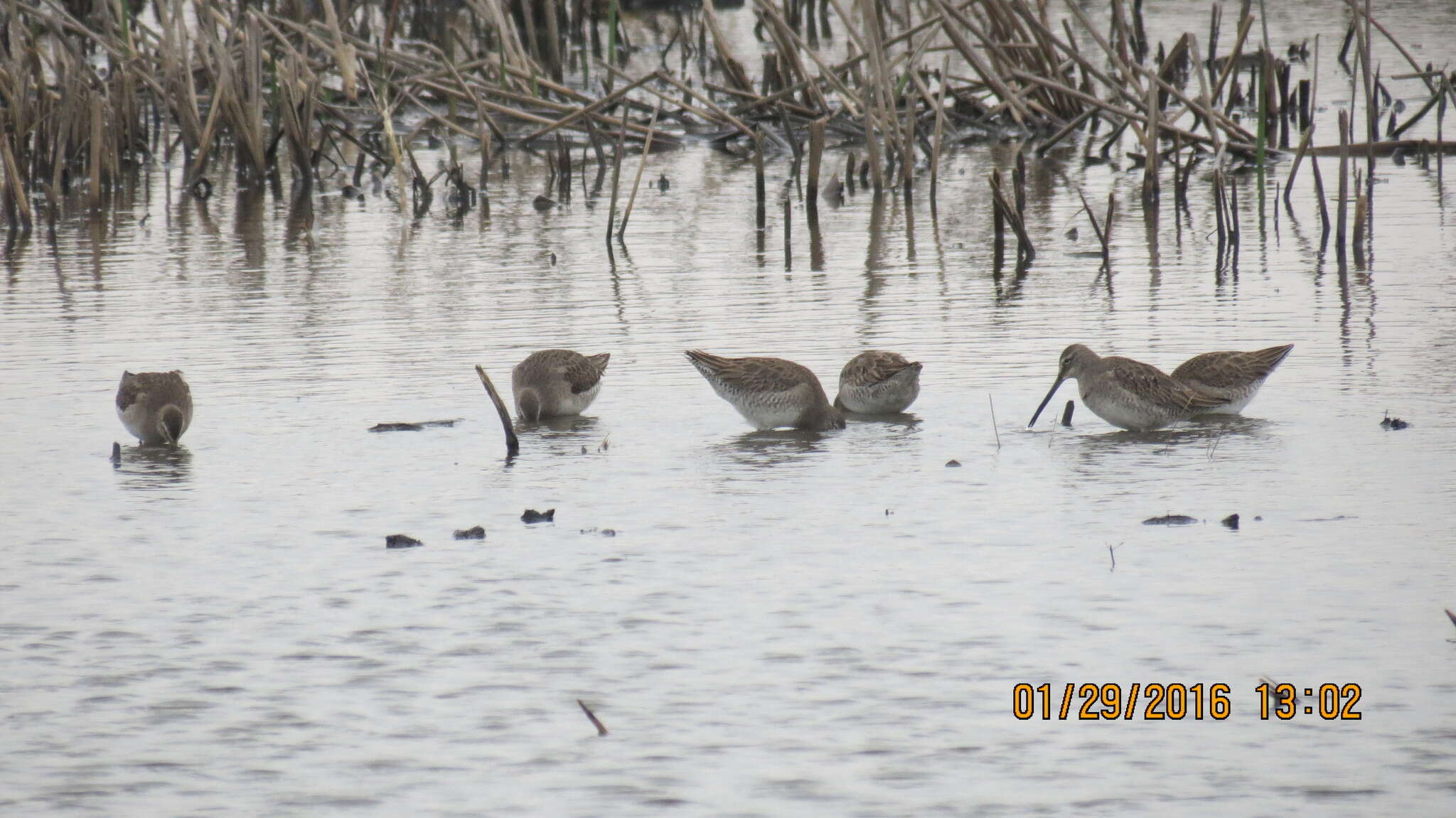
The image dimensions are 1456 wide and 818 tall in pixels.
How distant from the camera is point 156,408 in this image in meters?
8.88

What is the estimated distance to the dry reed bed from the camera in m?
16.7

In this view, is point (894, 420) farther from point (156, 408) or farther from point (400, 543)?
point (156, 408)

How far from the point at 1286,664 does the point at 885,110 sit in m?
12.2

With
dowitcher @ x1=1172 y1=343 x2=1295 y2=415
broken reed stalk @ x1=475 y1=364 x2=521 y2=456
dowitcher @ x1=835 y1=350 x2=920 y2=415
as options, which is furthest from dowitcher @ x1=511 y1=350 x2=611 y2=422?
dowitcher @ x1=1172 y1=343 x2=1295 y2=415

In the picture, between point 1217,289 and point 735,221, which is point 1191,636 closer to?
point 1217,289

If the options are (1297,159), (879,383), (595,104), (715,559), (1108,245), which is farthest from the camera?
(595,104)

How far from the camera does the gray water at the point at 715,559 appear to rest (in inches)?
199

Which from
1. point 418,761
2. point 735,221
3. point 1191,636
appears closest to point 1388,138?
point 735,221

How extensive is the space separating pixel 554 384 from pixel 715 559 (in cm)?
278

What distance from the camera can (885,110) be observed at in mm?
17328

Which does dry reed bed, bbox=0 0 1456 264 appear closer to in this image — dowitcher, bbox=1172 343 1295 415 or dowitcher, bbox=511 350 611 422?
dowitcher, bbox=1172 343 1295 415
